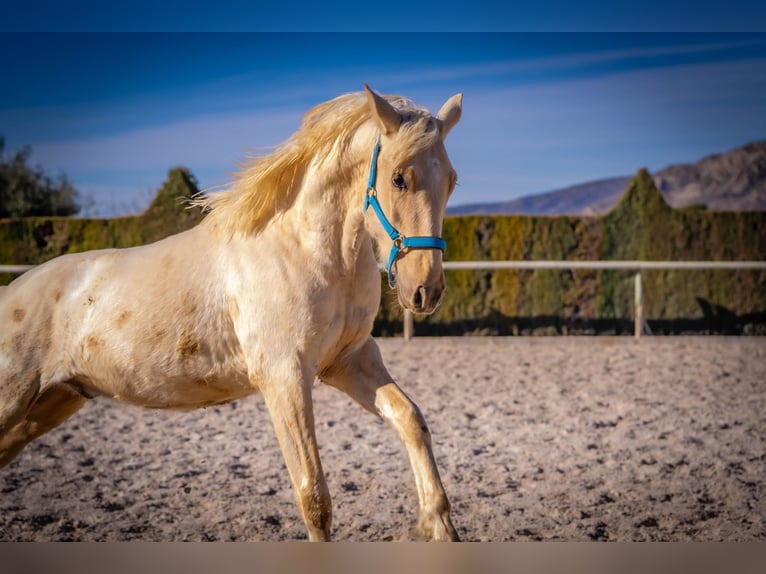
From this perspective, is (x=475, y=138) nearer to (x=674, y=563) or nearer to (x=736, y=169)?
(x=736, y=169)

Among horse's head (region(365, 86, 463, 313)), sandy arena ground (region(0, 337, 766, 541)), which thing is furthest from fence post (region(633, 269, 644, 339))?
horse's head (region(365, 86, 463, 313))

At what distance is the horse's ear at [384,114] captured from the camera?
2.42 meters

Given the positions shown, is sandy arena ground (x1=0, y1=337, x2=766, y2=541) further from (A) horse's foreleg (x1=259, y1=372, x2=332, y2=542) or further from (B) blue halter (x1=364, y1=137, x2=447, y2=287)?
(B) blue halter (x1=364, y1=137, x2=447, y2=287)

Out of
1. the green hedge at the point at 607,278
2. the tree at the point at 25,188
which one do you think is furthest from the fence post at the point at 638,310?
the tree at the point at 25,188

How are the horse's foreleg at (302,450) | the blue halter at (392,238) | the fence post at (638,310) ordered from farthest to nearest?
1. the fence post at (638,310)
2. the horse's foreleg at (302,450)
3. the blue halter at (392,238)

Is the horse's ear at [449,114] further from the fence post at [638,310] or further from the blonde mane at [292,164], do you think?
the fence post at [638,310]

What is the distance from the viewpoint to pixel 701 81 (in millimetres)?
10992

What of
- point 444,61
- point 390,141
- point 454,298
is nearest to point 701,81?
point 454,298

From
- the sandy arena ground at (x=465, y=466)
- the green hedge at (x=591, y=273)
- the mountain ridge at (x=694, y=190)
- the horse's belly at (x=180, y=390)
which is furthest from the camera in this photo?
the mountain ridge at (x=694, y=190)

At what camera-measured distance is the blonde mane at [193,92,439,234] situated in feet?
8.79

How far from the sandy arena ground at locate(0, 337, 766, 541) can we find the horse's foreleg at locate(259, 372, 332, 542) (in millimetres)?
953

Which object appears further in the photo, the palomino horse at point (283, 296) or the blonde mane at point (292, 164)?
the blonde mane at point (292, 164)

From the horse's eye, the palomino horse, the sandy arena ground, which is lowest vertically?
the sandy arena ground

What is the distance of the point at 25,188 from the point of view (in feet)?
41.2
